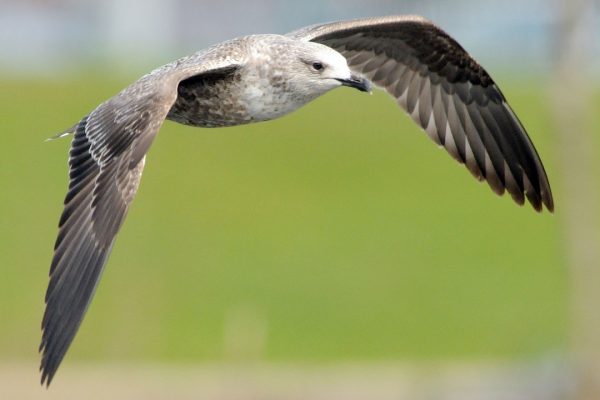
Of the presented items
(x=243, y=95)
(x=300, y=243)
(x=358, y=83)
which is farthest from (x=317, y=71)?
(x=300, y=243)

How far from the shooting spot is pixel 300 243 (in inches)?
1143

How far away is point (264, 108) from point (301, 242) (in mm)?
18335

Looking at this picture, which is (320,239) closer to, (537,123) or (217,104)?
(537,123)

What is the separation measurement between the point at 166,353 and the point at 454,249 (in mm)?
7302

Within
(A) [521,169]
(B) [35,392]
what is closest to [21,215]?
(B) [35,392]

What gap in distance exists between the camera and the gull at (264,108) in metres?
9.87

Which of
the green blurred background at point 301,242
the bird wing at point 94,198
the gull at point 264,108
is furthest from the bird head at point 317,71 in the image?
the green blurred background at point 301,242

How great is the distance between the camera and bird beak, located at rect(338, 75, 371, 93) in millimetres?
10469

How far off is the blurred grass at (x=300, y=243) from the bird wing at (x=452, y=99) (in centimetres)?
931

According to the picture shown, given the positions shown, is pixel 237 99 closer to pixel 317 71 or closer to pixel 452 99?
pixel 317 71

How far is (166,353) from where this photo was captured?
72.7 feet

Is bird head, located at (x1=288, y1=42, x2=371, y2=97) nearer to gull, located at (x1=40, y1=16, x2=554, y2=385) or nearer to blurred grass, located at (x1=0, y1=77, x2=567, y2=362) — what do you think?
gull, located at (x1=40, y1=16, x2=554, y2=385)

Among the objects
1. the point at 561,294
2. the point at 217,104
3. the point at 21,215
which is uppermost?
the point at 217,104

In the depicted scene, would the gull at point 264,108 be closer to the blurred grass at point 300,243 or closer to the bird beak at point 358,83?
the bird beak at point 358,83
